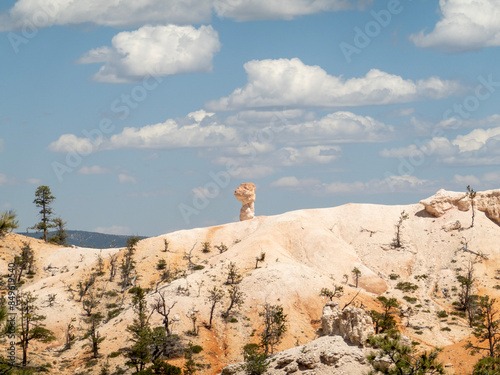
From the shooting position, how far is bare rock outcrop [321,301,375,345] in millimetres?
47062

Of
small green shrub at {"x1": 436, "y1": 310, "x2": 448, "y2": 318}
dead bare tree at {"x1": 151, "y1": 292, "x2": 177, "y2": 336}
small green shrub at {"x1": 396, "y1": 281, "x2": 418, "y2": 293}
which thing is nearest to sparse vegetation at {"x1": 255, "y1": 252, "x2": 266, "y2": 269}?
dead bare tree at {"x1": 151, "y1": 292, "x2": 177, "y2": 336}

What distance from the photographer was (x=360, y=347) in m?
46.7

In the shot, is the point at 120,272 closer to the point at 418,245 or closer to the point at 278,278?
the point at 278,278

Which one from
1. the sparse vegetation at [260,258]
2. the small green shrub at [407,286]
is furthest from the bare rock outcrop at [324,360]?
the small green shrub at [407,286]

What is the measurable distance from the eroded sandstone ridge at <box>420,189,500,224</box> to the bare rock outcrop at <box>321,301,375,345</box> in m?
67.7

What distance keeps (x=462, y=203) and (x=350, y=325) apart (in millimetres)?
71636

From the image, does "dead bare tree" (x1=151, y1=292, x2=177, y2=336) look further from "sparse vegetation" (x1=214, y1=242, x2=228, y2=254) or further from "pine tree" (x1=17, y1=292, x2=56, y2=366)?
"sparse vegetation" (x1=214, y1=242, x2=228, y2=254)

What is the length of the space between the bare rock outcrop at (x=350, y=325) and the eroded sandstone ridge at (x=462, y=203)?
67684 mm

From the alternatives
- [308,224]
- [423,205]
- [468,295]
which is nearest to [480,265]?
[468,295]

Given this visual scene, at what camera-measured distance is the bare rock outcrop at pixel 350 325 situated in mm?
47062

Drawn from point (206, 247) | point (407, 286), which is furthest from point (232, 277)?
point (407, 286)

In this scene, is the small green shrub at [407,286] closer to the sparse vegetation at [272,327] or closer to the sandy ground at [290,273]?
the sandy ground at [290,273]

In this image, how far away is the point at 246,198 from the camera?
127 meters

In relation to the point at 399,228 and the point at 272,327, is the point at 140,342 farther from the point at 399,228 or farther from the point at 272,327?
the point at 399,228
